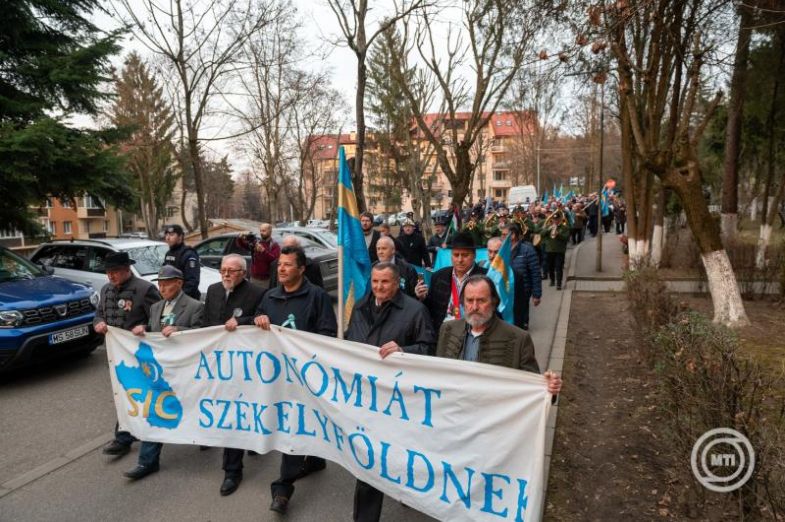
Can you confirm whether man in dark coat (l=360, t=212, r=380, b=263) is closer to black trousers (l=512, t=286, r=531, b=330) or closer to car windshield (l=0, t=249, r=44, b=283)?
black trousers (l=512, t=286, r=531, b=330)

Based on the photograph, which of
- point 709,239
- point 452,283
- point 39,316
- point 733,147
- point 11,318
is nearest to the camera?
point 452,283

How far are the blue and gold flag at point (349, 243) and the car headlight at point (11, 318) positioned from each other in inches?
161

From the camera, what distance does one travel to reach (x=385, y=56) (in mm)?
25688

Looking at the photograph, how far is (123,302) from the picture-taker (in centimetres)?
465

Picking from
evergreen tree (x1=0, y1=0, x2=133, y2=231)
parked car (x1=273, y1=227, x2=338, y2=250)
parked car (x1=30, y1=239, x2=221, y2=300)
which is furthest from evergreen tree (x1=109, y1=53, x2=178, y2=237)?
parked car (x1=30, y1=239, x2=221, y2=300)

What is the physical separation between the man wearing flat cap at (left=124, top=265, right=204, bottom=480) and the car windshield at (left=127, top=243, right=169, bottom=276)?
471 cm

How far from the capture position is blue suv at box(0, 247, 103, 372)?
6102mm

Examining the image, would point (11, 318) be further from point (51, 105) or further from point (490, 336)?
point (51, 105)

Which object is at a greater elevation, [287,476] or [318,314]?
[318,314]

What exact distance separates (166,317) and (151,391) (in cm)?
63

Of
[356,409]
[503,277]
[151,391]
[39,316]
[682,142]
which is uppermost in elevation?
[682,142]

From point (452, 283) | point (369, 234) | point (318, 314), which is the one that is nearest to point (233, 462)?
point (318, 314)

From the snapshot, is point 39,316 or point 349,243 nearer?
point 349,243

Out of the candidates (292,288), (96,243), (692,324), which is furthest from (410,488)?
(96,243)
